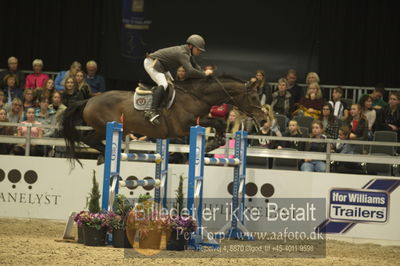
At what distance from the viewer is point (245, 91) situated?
8.83 meters

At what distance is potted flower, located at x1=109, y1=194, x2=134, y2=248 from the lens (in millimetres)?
7484

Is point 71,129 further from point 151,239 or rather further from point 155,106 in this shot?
point 151,239

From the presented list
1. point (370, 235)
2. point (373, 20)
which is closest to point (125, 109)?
point (370, 235)

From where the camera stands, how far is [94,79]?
1185 centimetres

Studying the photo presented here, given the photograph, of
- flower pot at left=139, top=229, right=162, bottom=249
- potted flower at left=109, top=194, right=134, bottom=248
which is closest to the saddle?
potted flower at left=109, top=194, right=134, bottom=248

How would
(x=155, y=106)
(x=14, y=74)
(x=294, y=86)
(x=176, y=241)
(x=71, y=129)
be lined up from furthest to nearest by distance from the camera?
1. (x=14, y=74)
2. (x=294, y=86)
3. (x=71, y=129)
4. (x=155, y=106)
5. (x=176, y=241)

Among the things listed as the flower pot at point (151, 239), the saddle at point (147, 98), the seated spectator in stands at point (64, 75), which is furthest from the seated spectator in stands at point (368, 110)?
the flower pot at point (151, 239)

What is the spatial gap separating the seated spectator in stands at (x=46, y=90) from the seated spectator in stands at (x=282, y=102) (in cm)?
360

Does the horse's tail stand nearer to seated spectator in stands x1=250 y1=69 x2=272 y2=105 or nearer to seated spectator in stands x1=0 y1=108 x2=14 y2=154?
seated spectator in stands x1=0 y1=108 x2=14 y2=154

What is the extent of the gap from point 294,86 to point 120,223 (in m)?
4.91

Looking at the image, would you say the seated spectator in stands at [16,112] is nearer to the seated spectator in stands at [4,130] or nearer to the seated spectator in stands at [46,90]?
the seated spectator in stands at [4,130]

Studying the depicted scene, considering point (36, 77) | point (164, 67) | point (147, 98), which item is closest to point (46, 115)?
point (36, 77)

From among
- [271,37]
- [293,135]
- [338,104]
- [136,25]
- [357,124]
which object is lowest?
[293,135]

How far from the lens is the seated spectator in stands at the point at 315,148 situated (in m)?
9.76
